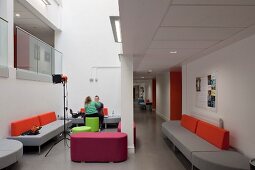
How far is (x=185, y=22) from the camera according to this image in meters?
3.18

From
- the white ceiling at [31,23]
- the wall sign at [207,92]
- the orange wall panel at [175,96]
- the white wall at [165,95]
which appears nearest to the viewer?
the wall sign at [207,92]

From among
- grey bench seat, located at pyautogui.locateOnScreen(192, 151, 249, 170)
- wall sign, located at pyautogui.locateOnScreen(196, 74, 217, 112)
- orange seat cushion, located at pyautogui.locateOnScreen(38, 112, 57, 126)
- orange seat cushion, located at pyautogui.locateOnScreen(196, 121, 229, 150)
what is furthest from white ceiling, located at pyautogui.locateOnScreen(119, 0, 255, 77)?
orange seat cushion, located at pyautogui.locateOnScreen(38, 112, 57, 126)

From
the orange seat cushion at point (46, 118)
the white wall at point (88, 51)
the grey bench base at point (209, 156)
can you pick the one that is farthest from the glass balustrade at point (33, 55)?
the grey bench base at point (209, 156)

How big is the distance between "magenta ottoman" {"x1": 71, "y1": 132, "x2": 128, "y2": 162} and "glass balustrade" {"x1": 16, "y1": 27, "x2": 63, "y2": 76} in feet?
10.8

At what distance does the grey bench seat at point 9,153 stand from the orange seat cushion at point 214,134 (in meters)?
3.99

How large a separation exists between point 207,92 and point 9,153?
4.78m

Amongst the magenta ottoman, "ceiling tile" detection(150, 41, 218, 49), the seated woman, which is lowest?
the magenta ottoman

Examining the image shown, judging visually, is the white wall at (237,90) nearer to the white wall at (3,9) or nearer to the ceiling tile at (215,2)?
the ceiling tile at (215,2)

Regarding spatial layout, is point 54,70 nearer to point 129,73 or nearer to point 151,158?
point 129,73

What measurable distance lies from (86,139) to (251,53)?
3.70 metres

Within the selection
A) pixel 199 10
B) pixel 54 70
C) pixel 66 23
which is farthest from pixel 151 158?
pixel 66 23

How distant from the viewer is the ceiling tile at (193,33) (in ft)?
11.6

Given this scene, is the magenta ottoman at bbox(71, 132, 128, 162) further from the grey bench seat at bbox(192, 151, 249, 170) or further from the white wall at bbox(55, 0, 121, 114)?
the white wall at bbox(55, 0, 121, 114)

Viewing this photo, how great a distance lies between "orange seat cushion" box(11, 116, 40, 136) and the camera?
19.7 ft
